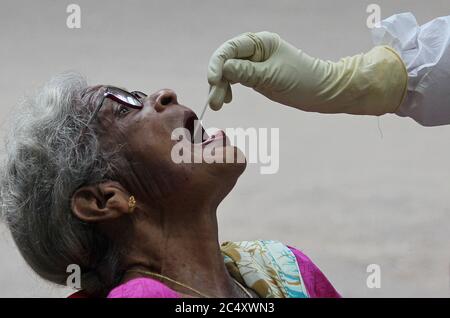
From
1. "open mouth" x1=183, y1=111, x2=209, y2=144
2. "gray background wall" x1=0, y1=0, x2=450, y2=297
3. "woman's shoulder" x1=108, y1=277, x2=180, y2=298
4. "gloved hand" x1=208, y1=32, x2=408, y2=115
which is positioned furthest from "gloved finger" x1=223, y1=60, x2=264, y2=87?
"gray background wall" x1=0, y1=0, x2=450, y2=297

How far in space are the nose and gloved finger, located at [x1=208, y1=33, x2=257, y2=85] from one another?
0.08 meters

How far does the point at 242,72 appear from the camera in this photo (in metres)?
1.53

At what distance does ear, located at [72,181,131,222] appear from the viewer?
4.73 feet

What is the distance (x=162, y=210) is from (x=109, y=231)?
11 cm

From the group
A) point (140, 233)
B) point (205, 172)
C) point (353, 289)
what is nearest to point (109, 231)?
point (140, 233)

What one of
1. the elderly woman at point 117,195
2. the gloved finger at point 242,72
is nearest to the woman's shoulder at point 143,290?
the elderly woman at point 117,195

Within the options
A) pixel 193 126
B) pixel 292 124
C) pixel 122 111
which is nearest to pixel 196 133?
pixel 193 126

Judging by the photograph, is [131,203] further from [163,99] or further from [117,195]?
[163,99]

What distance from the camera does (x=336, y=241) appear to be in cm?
288

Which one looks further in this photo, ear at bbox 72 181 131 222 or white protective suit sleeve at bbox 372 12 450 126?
white protective suit sleeve at bbox 372 12 450 126

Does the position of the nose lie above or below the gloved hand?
below

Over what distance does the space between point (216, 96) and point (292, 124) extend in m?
1.67

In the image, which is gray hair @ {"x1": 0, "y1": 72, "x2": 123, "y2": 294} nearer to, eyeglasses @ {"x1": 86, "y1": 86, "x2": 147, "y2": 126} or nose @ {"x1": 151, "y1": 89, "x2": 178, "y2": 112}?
eyeglasses @ {"x1": 86, "y1": 86, "x2": 147, "y2": 126}

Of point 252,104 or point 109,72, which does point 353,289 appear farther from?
point 109,72
